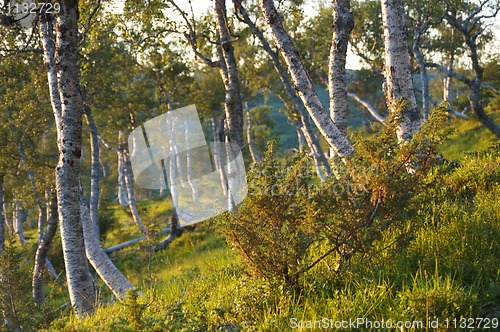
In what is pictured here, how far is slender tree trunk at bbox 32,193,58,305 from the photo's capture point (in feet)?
36.0

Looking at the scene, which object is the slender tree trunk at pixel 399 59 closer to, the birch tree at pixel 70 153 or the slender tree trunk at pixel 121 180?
the birch tree at pixel 70 153

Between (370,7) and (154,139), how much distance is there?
874 inches

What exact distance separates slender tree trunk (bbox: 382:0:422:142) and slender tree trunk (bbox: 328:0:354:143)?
41.6 inches

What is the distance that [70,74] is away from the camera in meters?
7.04

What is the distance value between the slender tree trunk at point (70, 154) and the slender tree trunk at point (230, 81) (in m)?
4.20

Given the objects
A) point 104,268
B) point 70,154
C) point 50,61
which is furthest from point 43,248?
point 70,154

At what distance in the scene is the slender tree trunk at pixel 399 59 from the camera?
661 centimetres

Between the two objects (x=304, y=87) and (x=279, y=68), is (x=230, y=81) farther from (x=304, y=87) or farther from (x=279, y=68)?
(x=304, y=87)

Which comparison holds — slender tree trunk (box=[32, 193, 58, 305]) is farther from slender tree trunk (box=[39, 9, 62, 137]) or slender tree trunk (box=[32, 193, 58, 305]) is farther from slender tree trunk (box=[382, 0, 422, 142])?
slender tree trunk (box=[382, 0, 422, 142])

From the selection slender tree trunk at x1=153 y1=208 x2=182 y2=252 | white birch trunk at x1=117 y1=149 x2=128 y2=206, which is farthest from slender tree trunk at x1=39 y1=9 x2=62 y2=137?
white birch trunk at x1=117 y1=149 x2=128 y2=206

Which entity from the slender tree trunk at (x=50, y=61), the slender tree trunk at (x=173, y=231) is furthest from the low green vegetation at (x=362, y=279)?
the slender tree trunk at (x=173, y=231)

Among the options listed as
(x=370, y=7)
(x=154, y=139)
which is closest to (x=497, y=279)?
(x=370, y=7)

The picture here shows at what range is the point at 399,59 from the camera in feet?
21.9

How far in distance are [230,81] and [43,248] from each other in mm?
6801
